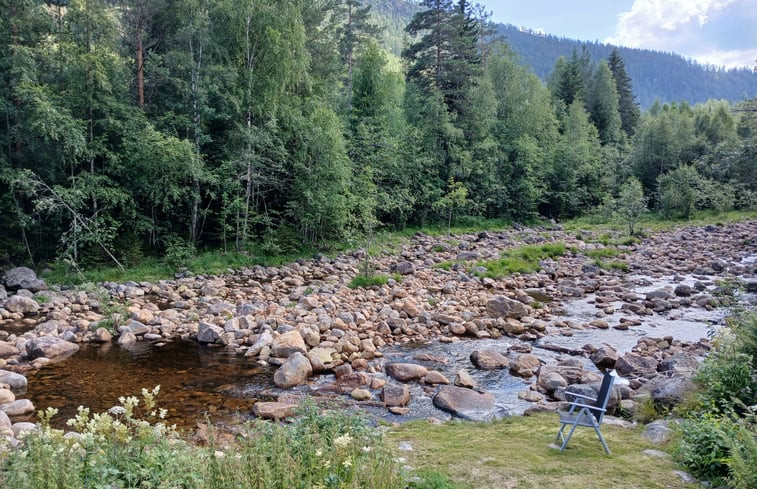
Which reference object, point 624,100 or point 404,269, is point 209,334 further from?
point 624,100

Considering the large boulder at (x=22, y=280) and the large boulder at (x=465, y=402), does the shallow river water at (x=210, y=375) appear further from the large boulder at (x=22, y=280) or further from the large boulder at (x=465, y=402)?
the large boulder at (x=22, y=280)

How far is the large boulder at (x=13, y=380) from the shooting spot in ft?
28.1

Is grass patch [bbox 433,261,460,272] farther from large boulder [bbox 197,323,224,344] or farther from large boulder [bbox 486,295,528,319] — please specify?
large boulder [bbox 197,323,224,344]

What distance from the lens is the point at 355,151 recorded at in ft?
88.6

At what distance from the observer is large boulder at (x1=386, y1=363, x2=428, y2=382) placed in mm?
9305

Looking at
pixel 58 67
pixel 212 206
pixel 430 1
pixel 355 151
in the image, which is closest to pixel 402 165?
pixel 355 151

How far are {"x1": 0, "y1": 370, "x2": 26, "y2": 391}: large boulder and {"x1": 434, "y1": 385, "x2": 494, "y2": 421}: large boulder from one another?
7455 millimetres

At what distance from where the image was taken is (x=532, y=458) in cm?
536

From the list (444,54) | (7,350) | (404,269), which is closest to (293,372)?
(7,350)

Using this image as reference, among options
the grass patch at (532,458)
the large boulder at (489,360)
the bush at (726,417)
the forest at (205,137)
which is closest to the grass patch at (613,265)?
the forest at (205,137)

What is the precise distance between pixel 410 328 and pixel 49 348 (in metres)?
8.18

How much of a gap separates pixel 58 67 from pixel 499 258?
1929 centimetres

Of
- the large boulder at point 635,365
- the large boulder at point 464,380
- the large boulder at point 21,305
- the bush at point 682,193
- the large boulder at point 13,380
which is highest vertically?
the bush at point 682,193

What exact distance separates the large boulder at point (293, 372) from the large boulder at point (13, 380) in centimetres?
449
